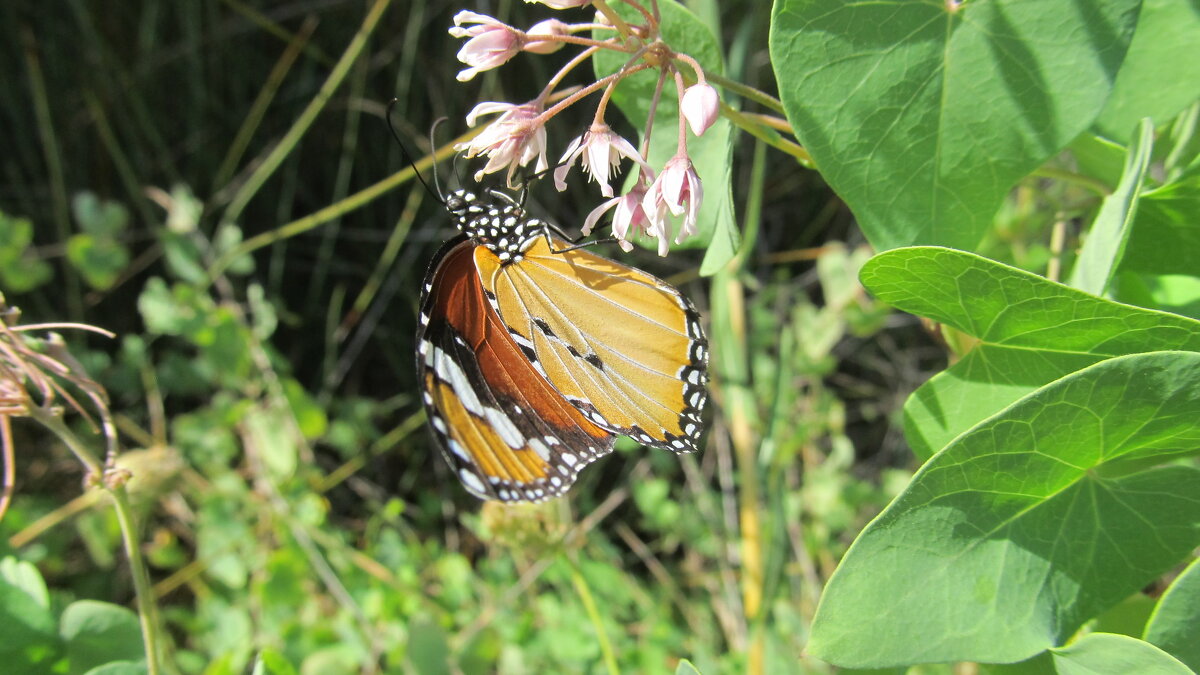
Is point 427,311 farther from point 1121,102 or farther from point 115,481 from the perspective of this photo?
point 1121,102

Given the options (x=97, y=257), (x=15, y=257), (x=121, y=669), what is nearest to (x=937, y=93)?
(x=121, y=669)

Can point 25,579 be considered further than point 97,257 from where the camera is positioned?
No

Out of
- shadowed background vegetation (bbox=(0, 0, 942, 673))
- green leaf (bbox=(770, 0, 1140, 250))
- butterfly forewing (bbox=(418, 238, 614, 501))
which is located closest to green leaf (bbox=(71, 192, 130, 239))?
shadowed background vegetation (bbox=(0, 0, 942, 673))

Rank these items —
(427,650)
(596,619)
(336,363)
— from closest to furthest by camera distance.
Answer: (427,650) < (596,619) < (336,363)

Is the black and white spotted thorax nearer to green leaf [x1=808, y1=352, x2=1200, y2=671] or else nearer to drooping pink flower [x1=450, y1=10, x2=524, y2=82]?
drooping pink flower [x1=450, y1=10, x2=524, y2=82]

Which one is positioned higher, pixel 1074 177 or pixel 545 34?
pixel 545 34

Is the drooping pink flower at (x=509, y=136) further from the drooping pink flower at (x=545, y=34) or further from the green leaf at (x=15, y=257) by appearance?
the green leaf at (x=15, y=257)

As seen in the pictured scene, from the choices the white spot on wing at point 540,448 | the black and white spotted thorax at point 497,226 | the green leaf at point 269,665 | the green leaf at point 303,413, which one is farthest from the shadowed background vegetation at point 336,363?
the green leaf at point 269,665

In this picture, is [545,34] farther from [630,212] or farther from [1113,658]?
[1113,658]
